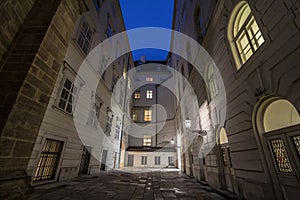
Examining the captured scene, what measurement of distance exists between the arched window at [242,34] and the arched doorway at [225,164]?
3405mm

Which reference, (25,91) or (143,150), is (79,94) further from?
(143,150)

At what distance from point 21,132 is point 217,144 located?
7139 mm

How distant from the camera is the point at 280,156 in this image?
11.0 feet

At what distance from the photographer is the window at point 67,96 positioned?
791 centimetres

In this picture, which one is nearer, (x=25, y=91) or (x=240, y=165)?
(x=25, y=91)

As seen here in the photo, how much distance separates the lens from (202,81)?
8.30 meters

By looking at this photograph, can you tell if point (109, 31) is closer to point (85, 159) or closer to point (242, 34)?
point (85, 159)

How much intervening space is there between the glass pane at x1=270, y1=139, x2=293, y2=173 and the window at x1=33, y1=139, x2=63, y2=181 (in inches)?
357

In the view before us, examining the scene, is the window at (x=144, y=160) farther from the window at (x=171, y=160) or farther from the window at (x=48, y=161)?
the window at (x=48, y=161)

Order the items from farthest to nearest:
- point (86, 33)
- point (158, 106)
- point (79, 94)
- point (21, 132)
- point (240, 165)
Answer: point (158, 106) → point (86, 33) → point (79, 94) → point (240, 165) → point (21, 132)

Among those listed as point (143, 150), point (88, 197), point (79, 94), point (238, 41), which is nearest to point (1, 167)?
point (88, 197)

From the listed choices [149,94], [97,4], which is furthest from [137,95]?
[97,4]

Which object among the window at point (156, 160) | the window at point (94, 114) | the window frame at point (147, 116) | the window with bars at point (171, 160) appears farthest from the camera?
the window frame at point (147, 116)

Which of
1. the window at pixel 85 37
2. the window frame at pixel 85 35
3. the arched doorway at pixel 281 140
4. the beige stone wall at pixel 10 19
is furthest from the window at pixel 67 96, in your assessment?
the arched doorway at pixel 281 140
